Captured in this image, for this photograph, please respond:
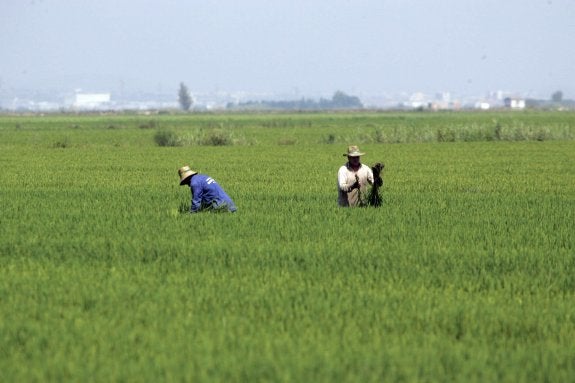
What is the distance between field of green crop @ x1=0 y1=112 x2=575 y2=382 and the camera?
605 centimetres

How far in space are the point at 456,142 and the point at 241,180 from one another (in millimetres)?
21288

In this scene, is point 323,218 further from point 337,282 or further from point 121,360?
point 121,360

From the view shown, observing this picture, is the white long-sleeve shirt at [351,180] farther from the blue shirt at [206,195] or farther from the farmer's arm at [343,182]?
the blue shirt at [206,195]

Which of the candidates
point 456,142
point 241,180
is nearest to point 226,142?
point 456,142

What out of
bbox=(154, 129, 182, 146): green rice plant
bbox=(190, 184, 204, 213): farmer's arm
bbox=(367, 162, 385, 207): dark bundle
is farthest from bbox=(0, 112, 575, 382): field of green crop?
A: bbox=(154, 129, 182, 146): green rice plant

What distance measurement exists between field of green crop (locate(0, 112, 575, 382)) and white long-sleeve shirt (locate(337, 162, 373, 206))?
313mm

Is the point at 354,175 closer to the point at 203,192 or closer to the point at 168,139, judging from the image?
the point at 203,192

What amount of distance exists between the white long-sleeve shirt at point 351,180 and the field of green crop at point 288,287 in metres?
0.31

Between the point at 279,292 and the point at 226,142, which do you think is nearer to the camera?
the point at 279,292

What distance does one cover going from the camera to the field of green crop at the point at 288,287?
19.8 ft

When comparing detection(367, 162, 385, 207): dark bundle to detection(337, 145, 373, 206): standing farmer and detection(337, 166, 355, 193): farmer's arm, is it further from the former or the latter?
detection(337, 166, 355, 193): farmer's arm

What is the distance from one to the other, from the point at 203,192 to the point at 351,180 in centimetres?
220

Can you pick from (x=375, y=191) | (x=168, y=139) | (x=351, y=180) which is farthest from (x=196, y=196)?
(x=168, y=139)

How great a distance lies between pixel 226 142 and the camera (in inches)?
1661
